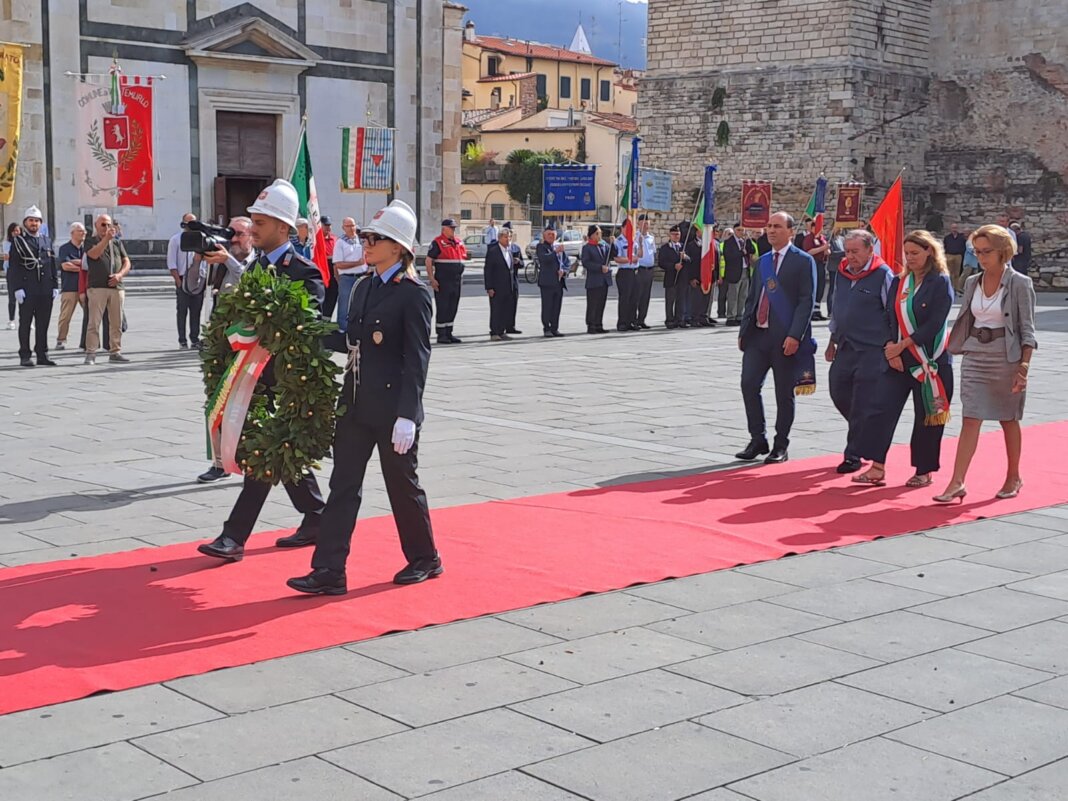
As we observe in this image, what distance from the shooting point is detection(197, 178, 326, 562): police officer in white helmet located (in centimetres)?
639

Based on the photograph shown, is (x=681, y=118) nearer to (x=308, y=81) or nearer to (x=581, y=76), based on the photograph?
(x=308, y=81)

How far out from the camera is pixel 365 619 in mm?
5566

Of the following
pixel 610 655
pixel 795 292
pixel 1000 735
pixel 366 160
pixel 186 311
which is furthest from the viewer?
pixel 366 160

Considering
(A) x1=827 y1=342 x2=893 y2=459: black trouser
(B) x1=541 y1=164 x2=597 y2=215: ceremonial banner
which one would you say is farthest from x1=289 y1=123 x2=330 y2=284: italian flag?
(B) x1=541 y1=164 x2=597 y2=215: ceremonial banner

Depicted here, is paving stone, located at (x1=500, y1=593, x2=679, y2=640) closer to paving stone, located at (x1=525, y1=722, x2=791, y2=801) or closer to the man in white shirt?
paving stone, located at (x1=525, y1=722, x2=791, y2=801)

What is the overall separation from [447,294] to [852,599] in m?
13.1

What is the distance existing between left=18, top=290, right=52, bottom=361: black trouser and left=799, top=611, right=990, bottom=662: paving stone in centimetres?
1129

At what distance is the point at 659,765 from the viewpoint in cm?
406

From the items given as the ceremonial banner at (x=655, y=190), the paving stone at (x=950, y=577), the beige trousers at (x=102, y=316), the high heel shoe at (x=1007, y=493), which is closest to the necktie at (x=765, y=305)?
the high heel shoe at (x=1007, y=493)

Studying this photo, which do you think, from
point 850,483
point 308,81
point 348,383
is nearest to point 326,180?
point 308,81

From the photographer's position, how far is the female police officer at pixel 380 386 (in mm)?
5883

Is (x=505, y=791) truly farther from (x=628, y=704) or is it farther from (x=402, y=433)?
(x=402, y=433)

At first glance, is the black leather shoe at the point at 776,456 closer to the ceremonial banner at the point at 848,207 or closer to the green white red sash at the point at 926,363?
the green white red sash at the point at 926,363

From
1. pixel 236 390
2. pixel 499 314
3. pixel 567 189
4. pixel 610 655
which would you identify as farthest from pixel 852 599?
pixel 567 189
